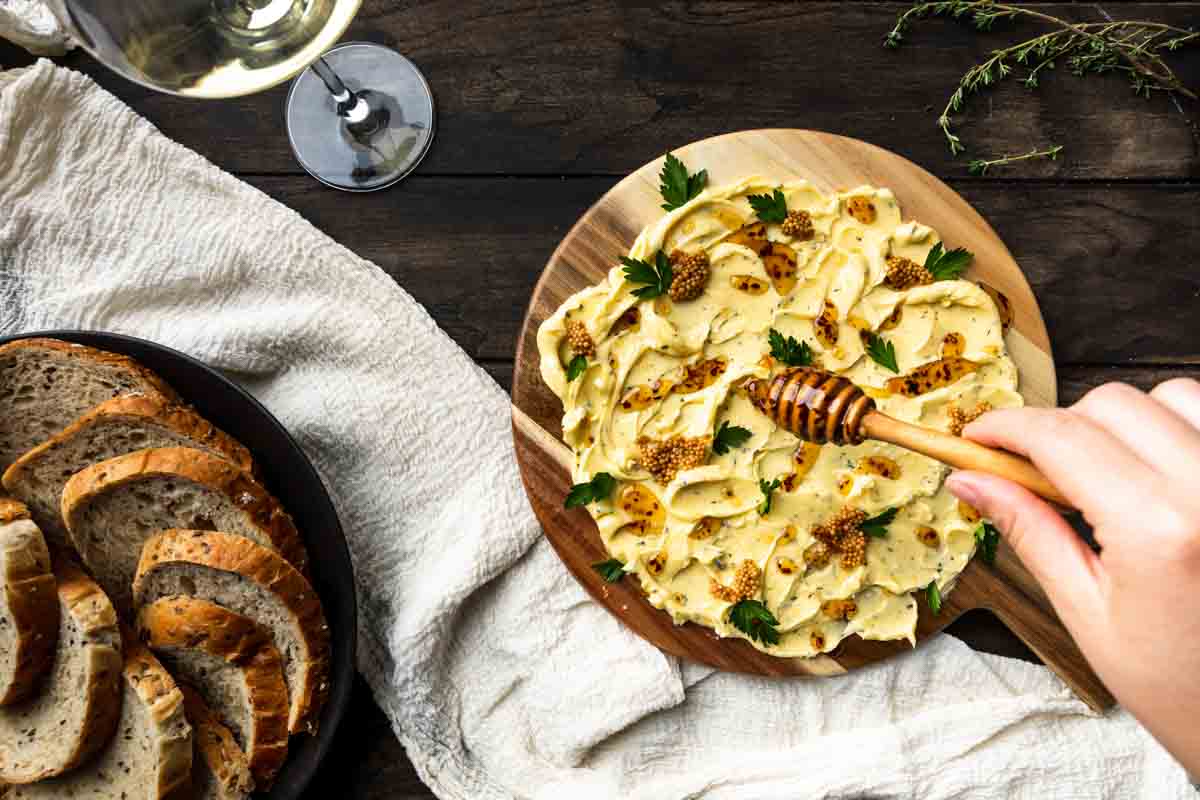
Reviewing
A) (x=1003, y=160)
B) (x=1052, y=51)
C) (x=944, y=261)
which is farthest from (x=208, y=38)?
(x=1052, y=51)

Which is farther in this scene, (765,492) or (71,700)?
(765,492)

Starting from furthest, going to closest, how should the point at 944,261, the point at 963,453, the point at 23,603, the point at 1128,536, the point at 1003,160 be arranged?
the point at 1003,160, the point at 944,261, the point at 23,603, the point at 963,453, the point at 1128,536

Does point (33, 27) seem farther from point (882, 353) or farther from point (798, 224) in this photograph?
point (882, 353)

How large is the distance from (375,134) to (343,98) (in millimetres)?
257

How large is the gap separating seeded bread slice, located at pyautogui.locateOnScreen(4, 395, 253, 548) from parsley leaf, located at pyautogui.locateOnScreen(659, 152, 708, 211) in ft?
3.56

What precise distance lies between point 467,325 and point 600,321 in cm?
45

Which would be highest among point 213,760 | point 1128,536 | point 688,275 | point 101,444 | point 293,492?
point 1128,536

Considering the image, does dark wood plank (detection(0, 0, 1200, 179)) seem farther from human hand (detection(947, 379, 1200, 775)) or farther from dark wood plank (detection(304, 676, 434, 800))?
dark wood plank (detection(304, 676, 434, 800))

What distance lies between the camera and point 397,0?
8.57 feet

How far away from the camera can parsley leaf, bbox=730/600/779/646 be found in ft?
7.48

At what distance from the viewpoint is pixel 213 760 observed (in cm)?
222

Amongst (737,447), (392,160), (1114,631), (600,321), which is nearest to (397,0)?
(392,160)

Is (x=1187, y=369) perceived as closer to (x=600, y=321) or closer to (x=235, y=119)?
(x=600, y=321)

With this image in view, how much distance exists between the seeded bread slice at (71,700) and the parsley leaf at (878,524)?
1.59m
